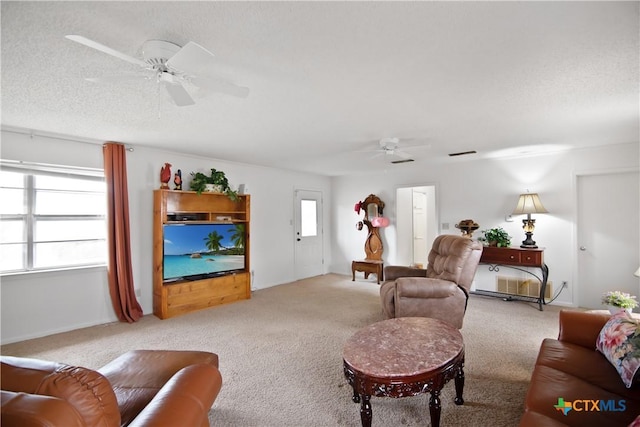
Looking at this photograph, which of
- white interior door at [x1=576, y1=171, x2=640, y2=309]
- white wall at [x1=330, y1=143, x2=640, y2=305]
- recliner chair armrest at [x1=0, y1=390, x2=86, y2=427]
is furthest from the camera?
white wall at [x1=330, y1=143, x2=640, y2=305]

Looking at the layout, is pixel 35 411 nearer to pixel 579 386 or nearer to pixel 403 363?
pixel 403 363

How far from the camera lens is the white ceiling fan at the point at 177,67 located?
1.52 metres

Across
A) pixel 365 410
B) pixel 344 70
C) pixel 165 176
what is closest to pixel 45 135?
pixel 165 176

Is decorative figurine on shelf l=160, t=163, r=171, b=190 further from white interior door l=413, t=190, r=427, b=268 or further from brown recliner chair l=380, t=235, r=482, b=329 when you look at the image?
white interior door l=413, t=190, r=427, b=268

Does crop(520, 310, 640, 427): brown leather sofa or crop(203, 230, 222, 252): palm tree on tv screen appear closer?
crop(520, 310, 640, 427): brown leather sofa

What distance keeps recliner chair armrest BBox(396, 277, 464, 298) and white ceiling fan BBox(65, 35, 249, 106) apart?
2458 millimetres

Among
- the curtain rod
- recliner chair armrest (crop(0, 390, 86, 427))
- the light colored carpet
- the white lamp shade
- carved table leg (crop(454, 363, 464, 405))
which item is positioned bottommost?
the light colored carpet

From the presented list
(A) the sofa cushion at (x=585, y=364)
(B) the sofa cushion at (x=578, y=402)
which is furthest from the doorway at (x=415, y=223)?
(B) the sofa cushion at (x=578, y=402)

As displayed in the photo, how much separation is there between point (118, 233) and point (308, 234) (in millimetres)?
3602

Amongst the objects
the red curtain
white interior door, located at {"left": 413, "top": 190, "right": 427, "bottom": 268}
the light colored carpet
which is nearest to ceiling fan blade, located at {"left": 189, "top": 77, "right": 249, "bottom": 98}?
the light colored carpet

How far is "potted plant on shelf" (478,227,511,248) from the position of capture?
4.55m

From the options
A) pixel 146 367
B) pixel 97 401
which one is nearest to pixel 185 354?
pixel 146 367

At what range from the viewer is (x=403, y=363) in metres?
1.80

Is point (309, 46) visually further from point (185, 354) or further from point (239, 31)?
point (185, 354)
